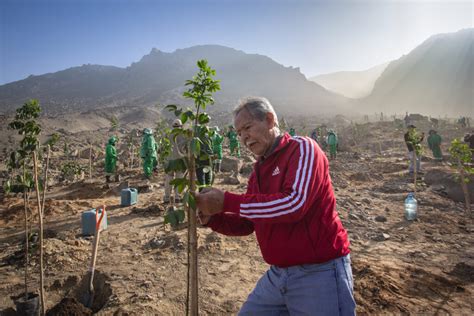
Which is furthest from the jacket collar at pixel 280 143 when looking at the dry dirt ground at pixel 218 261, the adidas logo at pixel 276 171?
the dry dirt ground at pixel 218 261

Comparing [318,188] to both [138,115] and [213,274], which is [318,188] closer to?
[213,274]

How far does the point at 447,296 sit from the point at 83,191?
10.6 metres

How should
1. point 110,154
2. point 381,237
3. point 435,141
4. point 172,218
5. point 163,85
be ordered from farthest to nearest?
point 163,85 → point 435,141 → point 110,154 → point 381,237 → point 172,218

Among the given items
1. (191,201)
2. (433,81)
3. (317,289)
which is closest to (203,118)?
(191,201)

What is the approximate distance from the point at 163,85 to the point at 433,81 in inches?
3710

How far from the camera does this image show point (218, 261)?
13.3 ft

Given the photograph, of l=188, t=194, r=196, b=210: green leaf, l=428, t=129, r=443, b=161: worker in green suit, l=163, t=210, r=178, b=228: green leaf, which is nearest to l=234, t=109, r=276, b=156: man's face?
l=188, t=194, r=196, b=210: green leaf

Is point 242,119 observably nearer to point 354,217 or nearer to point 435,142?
point 354,217

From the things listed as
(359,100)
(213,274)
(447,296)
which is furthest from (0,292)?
(359,100)

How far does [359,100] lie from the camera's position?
10581 cm

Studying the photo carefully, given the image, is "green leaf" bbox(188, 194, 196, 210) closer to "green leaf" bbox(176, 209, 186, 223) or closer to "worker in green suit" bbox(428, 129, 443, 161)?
"green leaf" bbox(176, 209, 186, 223)

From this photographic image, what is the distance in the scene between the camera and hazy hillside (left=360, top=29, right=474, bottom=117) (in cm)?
7856

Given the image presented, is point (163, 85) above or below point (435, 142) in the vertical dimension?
above

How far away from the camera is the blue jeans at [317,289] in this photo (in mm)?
1421
